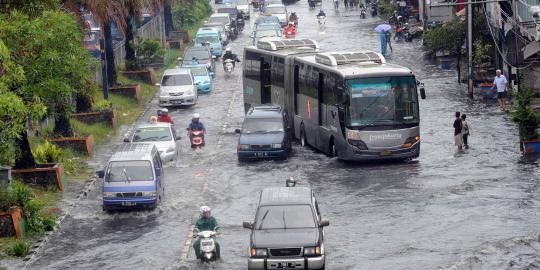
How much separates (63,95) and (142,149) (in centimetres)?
276

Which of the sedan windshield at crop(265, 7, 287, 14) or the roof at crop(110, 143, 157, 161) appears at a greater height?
the roof at crop(110, 143, 157, 161)

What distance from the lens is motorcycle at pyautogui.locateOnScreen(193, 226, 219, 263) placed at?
25047 millimetres

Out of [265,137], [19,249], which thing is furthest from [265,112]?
[19,249]

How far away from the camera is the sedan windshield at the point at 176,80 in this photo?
182ft

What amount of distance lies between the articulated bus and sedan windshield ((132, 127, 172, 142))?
16.3 ft

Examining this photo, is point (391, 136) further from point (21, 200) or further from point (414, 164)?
point (21, 200)

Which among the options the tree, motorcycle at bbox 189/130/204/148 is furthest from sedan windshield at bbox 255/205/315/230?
motorcycle at bbox 189/130/204/148

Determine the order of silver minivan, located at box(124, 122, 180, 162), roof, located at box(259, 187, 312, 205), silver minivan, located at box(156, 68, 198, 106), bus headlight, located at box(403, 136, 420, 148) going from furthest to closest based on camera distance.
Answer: silver minivan, located at box(156, 68, 198, 106), silver minivan, located at box(124, 122, 180, 162), bus headlight, located at box(403, 136, 420, 148), roof, located at box(259, 187, 312, 205)

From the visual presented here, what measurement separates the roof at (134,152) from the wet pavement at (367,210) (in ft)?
5.04

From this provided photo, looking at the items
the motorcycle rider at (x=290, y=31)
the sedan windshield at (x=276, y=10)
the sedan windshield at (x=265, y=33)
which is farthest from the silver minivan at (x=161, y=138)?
the sedan windshield at (x=276, y=10)

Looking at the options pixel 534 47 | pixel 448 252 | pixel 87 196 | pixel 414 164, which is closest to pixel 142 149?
pixel 87 196

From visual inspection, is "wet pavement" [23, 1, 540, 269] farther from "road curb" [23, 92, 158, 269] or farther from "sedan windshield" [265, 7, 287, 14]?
"sedan windshield" [265, 7, 287, 14]

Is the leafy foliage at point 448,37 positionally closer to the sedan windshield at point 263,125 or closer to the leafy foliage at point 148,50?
the leafy foliage at point 148,50

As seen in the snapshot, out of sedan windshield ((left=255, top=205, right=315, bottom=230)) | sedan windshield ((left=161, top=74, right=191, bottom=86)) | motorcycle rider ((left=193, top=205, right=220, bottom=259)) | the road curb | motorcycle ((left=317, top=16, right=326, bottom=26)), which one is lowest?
the road curb
